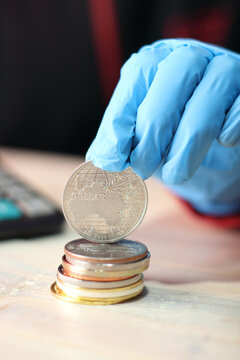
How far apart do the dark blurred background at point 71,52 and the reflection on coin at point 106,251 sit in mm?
1473

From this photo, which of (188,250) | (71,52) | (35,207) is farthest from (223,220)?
(71,52)

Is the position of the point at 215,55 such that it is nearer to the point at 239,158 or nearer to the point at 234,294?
the point at 239,158

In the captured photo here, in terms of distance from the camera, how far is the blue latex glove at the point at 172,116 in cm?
60

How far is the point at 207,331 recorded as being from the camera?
47 cm

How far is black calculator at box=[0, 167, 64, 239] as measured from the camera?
2.65 ft

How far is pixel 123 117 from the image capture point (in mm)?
623

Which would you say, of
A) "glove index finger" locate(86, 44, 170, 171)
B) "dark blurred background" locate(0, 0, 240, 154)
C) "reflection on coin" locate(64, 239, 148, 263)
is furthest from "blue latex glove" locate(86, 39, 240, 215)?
"dark blurred background" locate(0, 0, 240, 154)

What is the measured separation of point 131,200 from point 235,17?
1460 mm

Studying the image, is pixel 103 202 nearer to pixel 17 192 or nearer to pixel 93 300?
pixel 93 300

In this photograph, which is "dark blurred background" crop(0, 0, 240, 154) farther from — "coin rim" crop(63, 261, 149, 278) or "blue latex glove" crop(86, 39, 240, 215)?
"coin rim" crop(63, 261, 149, 278)

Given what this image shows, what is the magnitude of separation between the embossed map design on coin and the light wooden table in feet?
0.31

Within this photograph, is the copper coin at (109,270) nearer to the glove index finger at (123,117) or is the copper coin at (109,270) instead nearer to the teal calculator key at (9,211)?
the glove index finger at (123,117)

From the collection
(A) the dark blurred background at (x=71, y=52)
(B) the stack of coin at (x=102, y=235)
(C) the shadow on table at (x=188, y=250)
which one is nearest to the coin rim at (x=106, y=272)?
(B) the stack of coin at (x=102, y=235)

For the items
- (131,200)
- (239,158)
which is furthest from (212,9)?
(131,200)
